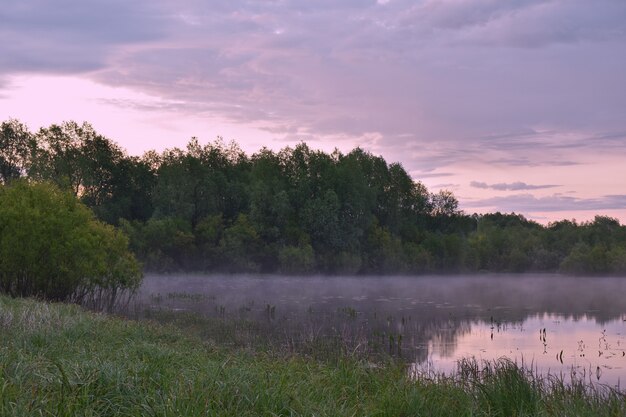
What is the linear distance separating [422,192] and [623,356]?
9158cm

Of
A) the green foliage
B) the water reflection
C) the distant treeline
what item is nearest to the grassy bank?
the water reflection

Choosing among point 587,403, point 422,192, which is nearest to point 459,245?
point 422,192

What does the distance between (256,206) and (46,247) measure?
5919 cm

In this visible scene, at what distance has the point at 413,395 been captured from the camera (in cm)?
946

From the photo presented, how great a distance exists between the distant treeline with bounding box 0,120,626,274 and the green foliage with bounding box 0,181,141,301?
40720 millimetres

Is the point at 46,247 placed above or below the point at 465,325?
above

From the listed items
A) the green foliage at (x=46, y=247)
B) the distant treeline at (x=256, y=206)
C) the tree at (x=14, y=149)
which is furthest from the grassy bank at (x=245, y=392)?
the tree at (x=14, y=149)

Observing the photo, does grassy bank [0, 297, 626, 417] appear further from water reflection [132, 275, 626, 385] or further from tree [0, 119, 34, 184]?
tree [0, 119, 34, 184]

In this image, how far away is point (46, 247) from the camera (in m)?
31.3

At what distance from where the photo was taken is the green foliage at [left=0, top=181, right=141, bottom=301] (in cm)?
3070

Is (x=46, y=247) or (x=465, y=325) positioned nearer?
(x=46, y=247)

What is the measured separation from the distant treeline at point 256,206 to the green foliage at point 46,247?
40720 mm

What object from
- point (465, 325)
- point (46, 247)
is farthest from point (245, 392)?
point (465, 325)

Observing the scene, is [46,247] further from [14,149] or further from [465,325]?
[14,149]
